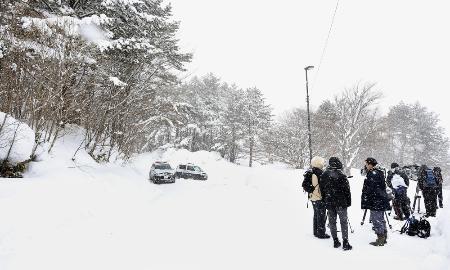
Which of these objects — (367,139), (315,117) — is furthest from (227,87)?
(367,139)

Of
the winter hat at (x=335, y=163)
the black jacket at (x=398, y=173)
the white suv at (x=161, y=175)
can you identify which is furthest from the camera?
the white suv at (x=161, y=175)

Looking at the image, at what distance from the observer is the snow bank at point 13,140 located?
8780 millimetres

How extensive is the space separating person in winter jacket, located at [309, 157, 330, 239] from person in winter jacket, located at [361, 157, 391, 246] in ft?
3.05

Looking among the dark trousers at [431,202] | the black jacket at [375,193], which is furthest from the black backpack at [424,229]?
the dark trousers at [431,202]

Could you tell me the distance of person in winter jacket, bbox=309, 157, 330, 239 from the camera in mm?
7926

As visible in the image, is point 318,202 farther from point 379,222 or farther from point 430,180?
point 430,180

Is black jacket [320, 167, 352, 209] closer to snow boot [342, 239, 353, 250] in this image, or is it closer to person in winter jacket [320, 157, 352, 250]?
person in winter jacket [320, 157, 352, 250]

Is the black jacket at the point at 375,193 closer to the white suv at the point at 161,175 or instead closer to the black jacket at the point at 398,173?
the black jacket at the point at 398,173

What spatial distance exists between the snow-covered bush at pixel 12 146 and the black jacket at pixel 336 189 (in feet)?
24.7

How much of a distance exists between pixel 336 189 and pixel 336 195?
12 centimetres

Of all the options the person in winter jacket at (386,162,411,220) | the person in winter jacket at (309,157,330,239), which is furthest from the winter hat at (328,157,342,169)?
the person in winter jacket at (386,162,411,220)

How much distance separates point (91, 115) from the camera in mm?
14602

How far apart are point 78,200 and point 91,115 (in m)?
6.49

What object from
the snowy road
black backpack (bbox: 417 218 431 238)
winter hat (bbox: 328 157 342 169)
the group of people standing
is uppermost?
winter hat (bbox: 328 157 342 169)
